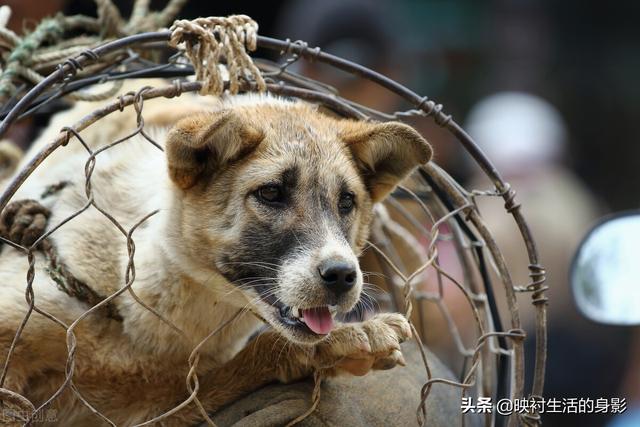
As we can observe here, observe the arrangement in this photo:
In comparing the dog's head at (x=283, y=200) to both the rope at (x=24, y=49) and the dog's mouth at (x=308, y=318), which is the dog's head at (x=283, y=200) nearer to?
the dog's mouth at (x=308, y=318)

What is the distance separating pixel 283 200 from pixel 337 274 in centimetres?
27

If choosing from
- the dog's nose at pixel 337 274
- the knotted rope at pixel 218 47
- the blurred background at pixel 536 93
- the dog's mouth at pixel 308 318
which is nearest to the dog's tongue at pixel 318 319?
the dog's mouth at pixel 308 318

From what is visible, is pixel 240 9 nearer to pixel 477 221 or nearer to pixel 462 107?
pixel 462 107

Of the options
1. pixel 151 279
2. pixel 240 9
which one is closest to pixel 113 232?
pixel 151 279

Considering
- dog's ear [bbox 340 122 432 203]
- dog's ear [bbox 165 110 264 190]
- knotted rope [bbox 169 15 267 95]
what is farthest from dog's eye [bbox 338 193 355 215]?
knotted rope [bbox 169 15 267 95]

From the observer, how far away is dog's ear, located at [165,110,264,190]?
2086mm

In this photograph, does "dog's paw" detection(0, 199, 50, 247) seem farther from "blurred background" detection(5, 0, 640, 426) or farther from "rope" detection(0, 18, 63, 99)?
"blurred background" detection(5, 0, 640, 426)

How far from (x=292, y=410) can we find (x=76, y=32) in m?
1.73

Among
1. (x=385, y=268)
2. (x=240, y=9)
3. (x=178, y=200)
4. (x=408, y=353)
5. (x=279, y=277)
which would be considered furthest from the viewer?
(x=240, y=9)

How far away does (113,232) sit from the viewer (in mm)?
2461

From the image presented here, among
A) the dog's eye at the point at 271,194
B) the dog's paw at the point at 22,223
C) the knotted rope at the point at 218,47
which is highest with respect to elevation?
the knotted rope at the point at 218,47

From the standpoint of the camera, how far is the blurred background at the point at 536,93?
159 inches

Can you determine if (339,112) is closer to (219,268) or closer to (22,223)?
(219,268)

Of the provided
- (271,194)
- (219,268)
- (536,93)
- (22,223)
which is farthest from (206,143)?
(536,93)
